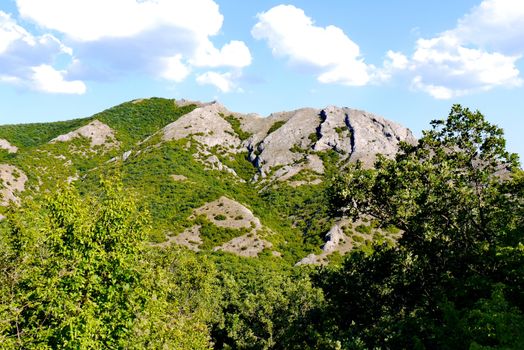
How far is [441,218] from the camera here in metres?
23.0

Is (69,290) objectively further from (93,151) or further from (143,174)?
(93,151)

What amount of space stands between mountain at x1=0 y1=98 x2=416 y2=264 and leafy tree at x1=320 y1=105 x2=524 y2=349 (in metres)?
42.2

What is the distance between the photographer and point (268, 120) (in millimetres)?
152875

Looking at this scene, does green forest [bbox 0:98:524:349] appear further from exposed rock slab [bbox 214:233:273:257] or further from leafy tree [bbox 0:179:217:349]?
exposed rock slab [bbox 214:233:273:257]

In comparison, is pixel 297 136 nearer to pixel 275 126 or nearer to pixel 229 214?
pixel 275 126

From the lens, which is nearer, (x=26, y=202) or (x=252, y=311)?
(x=26, y=202)

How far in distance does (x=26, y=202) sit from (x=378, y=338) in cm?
1961

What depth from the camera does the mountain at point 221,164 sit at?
270 ft

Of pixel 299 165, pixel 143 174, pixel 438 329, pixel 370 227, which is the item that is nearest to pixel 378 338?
pixel 438 329

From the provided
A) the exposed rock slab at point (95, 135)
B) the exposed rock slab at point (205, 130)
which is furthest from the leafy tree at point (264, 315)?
the exposed rock slab at point (95, 135)

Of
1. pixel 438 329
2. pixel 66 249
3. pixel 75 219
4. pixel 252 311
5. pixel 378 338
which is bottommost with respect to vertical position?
pixel 252 311

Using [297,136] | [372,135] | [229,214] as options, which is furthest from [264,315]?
[372,135]

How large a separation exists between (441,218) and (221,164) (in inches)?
4072

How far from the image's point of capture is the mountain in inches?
3241
